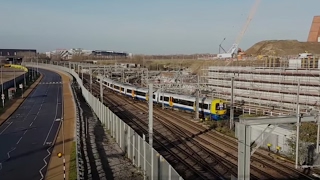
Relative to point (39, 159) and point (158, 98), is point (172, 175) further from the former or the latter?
point (158, 98)

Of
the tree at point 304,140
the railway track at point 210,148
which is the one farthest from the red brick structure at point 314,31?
the tree at point 304,140

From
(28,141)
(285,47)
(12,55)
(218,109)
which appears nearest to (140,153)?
(28,141)

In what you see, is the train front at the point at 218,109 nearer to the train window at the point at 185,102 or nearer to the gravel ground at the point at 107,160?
the train window at the point at 185,102

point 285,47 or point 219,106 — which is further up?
point 285,47

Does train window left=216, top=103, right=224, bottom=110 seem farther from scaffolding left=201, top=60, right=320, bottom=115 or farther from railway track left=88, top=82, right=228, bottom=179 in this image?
railway track left=88, top=82, right=228, bottom=179

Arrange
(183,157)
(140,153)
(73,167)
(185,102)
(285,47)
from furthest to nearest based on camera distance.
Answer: (285,47) → (185,102) → (183,157) → (73,167) → (140,153)

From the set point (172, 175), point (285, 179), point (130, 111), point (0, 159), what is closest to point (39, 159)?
point (0, 159)

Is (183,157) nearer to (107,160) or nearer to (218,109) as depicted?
(107,160)
